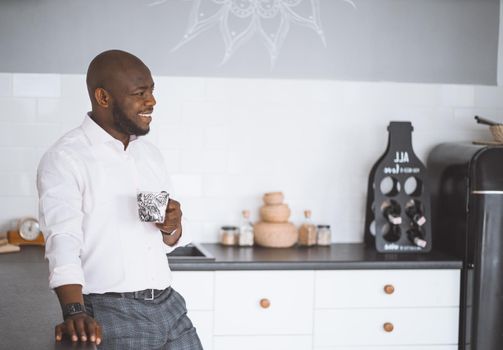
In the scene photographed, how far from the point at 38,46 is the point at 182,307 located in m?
1.87

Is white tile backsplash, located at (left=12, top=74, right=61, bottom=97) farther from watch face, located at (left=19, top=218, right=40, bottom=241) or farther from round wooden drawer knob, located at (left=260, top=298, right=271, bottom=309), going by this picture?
round wooden drawer knob, located at (left=260, top=298, right=271, bottom=309)

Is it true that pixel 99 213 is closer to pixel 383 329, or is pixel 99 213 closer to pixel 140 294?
pixel 140 294

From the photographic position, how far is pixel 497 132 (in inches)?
153

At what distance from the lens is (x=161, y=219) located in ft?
7.45

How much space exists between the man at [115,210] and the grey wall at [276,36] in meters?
1.59

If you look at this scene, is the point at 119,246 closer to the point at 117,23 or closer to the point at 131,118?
the point at 131,118

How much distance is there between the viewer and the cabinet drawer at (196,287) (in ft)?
11.5

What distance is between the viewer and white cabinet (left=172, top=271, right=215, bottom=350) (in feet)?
11.5

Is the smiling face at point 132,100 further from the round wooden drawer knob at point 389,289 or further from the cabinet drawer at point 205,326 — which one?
the round wooden drawer knob at point 389,289

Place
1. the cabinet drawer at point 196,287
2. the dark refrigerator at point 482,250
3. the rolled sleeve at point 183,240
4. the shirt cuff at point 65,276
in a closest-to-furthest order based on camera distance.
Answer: the shirt cuff at point 65,276
the rolled sleeve at point 183,240
the cabinet drawer at point 196,287
the dark refrigerator at point 482,250

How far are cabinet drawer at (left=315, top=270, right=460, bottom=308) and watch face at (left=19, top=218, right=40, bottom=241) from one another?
4.17 ft

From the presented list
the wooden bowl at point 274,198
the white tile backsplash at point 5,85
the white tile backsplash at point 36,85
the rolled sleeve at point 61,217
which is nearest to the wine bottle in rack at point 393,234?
the wooden bowl at point 274,198

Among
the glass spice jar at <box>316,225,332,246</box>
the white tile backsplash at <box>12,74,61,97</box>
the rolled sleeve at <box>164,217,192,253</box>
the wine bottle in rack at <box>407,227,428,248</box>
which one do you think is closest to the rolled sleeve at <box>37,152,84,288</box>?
the rolled sleeve at <box>164,217,192,253</box>

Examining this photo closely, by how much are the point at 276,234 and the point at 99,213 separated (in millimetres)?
1704
